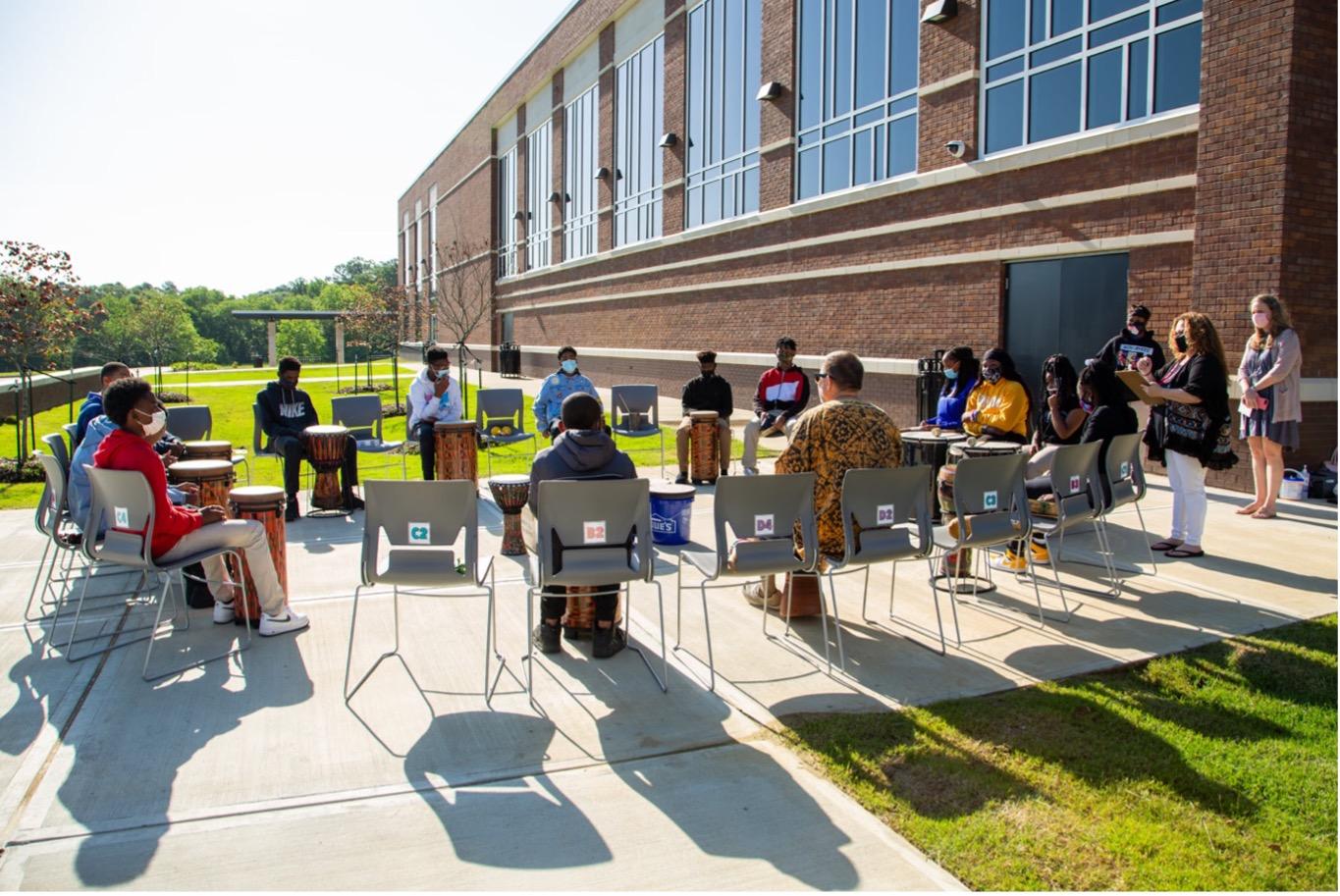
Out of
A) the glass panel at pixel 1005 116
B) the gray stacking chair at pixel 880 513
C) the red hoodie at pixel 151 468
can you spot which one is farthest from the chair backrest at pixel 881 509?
the glass panel at pixel 1005 116

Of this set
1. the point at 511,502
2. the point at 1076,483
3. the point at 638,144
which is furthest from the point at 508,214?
the point at 1076,483

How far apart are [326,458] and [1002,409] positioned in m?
6.52

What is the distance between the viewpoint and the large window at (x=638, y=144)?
26.3 metres

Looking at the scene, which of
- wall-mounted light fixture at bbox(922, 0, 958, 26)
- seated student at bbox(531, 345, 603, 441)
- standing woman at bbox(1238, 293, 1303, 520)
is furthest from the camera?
wall-mounted light fixture at bbox(922, 0, 958, 26)

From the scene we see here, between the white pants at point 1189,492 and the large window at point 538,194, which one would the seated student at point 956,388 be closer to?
the white pants at point 1189,492

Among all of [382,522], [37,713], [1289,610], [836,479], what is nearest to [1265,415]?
[1289,610]

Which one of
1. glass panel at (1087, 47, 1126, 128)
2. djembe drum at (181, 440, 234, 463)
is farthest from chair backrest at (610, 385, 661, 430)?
glass panel at (1087, 47, 1126, 128)

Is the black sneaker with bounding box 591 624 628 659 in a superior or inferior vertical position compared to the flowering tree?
inferior

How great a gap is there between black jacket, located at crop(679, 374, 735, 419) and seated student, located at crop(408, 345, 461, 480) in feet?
9.47

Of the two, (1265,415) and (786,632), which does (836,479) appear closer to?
(786,632)

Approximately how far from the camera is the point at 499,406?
40.5 ft

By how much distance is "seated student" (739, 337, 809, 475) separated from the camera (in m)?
11.6

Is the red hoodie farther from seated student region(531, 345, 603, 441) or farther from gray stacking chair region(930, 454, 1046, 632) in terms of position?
seated student region(531, 345, 603, 441)

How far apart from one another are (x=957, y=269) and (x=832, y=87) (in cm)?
521
